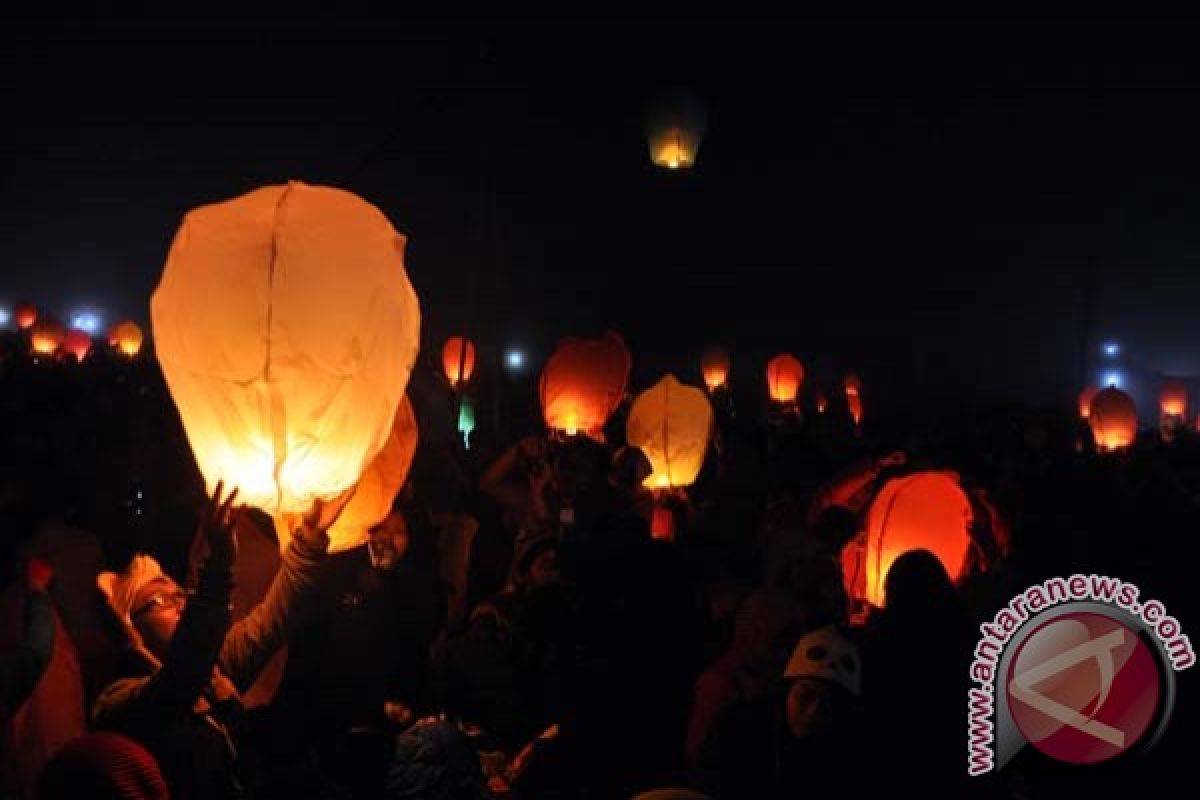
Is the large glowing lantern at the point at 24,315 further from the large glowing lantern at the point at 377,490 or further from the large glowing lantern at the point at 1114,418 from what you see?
the large glowing lantern at the point at 1114,418

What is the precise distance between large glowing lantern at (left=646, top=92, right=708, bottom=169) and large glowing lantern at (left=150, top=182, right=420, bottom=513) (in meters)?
6.94

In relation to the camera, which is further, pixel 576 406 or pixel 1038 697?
pixel 576 406

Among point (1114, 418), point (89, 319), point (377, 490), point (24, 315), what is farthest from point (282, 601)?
point (89, 319)

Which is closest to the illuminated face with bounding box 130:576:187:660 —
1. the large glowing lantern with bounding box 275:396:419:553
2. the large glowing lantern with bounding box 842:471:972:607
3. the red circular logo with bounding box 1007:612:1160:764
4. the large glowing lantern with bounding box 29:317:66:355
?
the large glowing lantern with bounding box 275:396:419:553

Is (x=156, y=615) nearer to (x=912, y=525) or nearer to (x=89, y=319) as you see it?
(x=912, y=525)

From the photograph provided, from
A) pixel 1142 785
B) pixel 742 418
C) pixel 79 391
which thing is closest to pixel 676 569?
pixel 1142 785

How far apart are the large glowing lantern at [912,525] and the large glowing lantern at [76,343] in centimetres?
1672

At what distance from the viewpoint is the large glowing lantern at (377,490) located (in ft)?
10.0

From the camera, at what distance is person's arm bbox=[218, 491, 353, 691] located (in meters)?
2.41

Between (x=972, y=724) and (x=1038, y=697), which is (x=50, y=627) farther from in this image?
(x=1038, y=697)

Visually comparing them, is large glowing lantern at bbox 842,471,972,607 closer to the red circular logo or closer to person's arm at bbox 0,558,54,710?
the red circular logo

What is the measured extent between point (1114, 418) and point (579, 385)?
9238 mm

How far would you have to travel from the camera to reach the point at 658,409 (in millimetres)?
7207

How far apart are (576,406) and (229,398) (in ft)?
18.3
